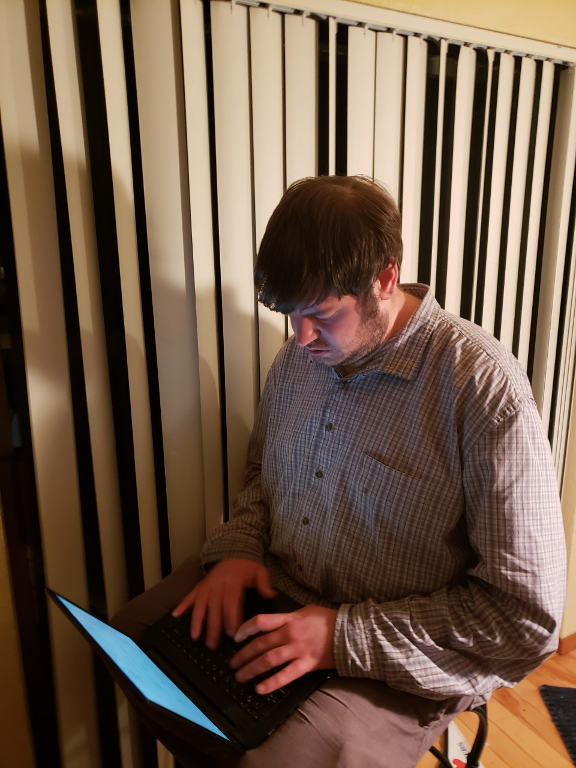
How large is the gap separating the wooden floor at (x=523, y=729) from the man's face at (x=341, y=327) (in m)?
1.31

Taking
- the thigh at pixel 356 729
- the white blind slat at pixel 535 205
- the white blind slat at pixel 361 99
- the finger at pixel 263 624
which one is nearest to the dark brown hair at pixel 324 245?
the white blind slat at pixel 361 99

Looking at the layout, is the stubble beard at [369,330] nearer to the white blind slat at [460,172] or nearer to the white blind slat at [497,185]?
the white blind slat at [460,172]

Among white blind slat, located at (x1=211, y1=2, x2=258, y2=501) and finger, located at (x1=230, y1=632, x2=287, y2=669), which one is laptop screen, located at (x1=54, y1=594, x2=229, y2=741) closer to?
finger, located at (x1=230, y1=632, x2=287, y2=669)

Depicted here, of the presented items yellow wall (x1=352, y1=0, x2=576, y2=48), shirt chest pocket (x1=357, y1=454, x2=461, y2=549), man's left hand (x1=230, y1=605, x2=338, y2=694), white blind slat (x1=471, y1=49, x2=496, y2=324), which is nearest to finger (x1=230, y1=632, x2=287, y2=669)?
man's left hand (x1=230, y1=605, x2=338, y2=694)

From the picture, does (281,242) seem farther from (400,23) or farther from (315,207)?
(400,23)

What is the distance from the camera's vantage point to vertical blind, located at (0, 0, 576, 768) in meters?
1.02

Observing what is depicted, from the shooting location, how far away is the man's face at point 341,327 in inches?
35.3

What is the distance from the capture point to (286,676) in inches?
33.4

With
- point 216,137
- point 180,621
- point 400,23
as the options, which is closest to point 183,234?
point 216,137

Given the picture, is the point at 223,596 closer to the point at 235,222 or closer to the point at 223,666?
the point at 223,666

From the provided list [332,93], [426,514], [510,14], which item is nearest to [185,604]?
[426,514]

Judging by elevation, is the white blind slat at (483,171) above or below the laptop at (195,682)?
above

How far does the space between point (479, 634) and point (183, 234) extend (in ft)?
3.09

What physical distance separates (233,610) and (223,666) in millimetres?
97
